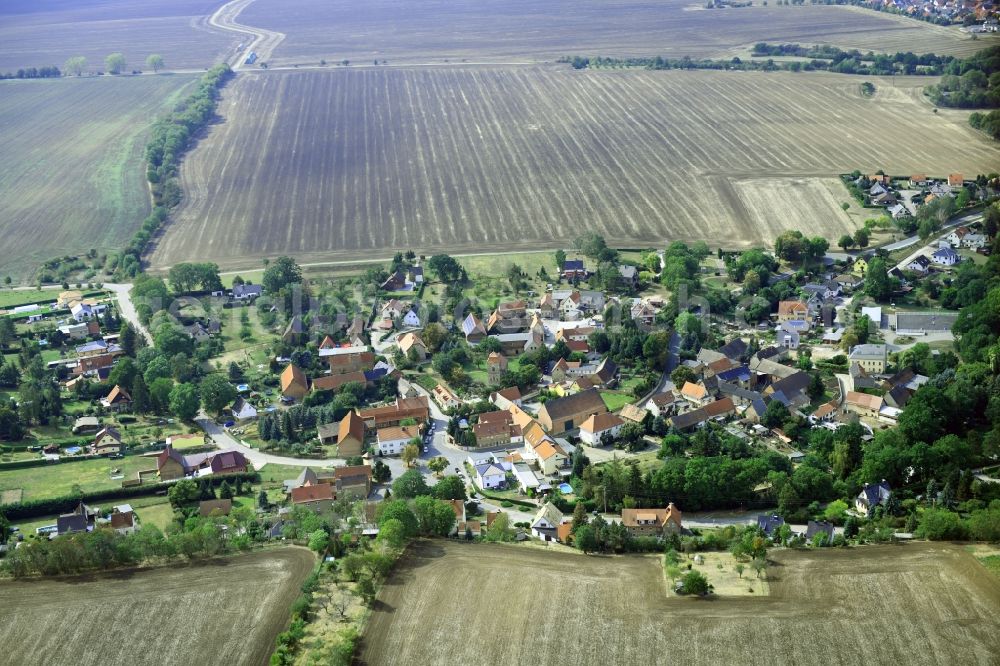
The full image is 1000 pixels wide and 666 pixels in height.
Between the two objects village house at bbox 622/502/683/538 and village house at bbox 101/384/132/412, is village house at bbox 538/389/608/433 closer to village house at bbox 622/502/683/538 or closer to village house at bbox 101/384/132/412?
village house at bbox 622/502/683/538

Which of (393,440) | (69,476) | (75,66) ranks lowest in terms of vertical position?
(69,476)

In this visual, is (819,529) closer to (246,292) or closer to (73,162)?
(246,292)

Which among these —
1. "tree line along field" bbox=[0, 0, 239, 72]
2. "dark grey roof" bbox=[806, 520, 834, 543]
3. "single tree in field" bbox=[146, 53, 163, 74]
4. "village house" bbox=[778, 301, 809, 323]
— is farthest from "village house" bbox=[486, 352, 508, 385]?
"single tree in field" bbox=[146, 53, 163, 74]

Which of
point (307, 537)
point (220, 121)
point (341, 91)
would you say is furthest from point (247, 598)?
point (341, 91)

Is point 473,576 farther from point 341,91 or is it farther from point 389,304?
point 341,91

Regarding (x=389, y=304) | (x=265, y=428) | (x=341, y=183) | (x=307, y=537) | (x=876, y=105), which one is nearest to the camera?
(x=307, y=537)

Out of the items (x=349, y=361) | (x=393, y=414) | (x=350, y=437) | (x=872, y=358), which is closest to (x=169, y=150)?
(x=349, y=361)
